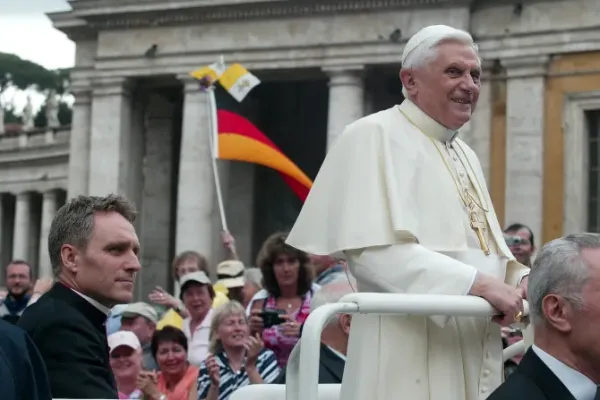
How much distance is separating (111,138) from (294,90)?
17.9 feet

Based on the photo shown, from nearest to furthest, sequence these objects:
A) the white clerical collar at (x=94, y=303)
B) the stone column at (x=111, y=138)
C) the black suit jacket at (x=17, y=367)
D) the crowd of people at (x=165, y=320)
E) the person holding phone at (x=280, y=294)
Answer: the black suit jacket at (x=17, y=367) → the crowd of people at (x=165, y=320) → the white clerical collar at (x=94, y=303) → the person holding phone at (x=280, y=294) → the stone column at (x=111, y=138)

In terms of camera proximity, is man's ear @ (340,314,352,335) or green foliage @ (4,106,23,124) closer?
man's ear @ (340,314,352,335)

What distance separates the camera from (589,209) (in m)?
26.3

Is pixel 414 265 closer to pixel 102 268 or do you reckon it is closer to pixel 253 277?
pixel 102 268

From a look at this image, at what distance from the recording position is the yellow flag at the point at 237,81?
76.4ft

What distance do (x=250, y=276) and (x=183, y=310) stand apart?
156 inches

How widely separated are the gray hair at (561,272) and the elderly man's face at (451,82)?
1.04 metres

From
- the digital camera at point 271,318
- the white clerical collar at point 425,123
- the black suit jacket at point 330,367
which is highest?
the white clerical collar at point 425,123

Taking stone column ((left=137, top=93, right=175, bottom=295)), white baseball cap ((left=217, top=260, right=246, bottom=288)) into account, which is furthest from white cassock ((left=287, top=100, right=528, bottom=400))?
stone column ((left=137, top=93, right=175, bottom=295))

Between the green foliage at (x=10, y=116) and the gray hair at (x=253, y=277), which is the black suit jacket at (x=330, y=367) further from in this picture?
the green foliage at (x=10, y=116)

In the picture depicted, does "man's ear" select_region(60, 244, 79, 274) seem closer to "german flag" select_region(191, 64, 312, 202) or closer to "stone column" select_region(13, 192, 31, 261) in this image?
"german flag" select_region(191, 64, 312, 202)

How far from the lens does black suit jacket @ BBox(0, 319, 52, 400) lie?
11.1 feet

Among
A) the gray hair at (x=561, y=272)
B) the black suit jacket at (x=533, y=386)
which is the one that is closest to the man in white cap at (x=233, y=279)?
the gray hair at (x=561, y=272)

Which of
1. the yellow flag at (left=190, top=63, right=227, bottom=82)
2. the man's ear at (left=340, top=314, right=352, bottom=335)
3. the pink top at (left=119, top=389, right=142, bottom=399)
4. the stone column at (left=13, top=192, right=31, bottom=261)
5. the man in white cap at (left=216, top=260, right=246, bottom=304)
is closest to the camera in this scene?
the man's ear at (left=340, top=314, right=352, bottom=335)
